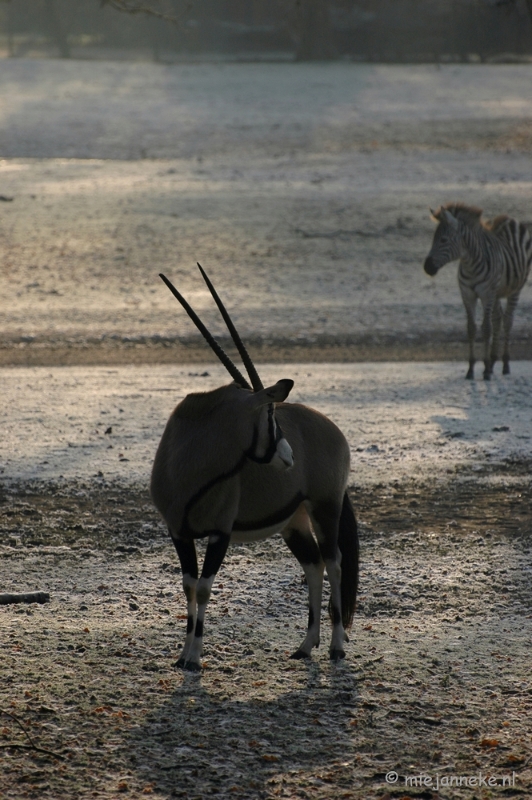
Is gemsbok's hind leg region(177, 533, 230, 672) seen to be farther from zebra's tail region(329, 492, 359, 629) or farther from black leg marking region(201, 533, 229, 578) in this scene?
zebra's tail region(329, 492, 359, 629)

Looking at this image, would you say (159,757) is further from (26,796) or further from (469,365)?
(469,365)

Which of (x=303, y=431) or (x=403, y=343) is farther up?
(x=303, y=431)

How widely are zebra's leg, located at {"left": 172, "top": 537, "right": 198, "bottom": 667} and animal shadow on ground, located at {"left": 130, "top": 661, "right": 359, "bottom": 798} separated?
0.48 feet

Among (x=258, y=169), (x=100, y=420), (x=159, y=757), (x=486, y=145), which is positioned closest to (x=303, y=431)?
(x=159, y=757)

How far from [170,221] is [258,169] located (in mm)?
5645

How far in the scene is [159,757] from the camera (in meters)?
4.83

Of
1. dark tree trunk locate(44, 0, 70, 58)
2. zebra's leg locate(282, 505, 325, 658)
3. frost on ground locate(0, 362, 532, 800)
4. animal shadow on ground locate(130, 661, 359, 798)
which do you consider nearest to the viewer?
animal shadow on ground locate(130, 661, 359, 798)

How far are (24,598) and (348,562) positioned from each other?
1.99m

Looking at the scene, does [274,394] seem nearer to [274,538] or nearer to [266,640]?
[266,640]

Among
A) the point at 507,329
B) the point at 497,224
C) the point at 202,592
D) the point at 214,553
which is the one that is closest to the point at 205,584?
the point at 202,592

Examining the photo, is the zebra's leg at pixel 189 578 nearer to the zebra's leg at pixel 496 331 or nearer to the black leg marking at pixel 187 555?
the black leg marking at pixel 187 555

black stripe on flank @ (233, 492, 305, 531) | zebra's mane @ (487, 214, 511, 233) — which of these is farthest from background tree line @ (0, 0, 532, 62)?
black stripe on flank @ (233, 492, 305, 531)

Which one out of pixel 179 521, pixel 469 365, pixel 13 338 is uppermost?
pixel 179 521

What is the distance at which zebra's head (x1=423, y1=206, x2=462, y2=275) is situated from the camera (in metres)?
13.5
